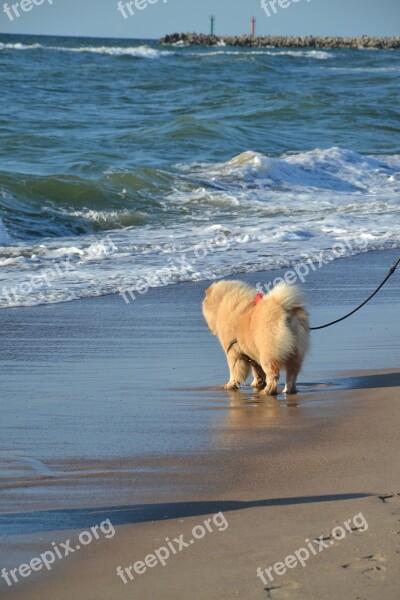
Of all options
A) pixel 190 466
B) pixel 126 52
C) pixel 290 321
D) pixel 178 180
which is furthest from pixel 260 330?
pixel 126 52

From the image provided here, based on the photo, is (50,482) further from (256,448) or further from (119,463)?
(256,448)

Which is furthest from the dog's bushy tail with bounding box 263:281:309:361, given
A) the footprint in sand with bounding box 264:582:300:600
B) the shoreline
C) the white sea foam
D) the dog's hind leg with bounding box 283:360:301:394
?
the shoreline

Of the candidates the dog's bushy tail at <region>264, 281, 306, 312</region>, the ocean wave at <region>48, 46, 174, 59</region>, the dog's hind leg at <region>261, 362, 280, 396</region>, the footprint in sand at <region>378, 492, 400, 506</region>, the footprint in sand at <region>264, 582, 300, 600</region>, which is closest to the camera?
the footprint in sand at <region>264, 582, 300, 600</region>

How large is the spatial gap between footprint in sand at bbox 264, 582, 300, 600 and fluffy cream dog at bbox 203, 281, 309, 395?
99.0 inches

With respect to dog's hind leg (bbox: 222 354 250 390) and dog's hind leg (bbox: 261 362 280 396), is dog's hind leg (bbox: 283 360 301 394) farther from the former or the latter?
dog's hind leg (bbox: 222 354 250 390)

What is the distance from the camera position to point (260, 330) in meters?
5.81

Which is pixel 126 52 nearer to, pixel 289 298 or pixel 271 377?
pixel 271 377

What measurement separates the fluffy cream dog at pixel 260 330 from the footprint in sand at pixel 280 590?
2.51 meters

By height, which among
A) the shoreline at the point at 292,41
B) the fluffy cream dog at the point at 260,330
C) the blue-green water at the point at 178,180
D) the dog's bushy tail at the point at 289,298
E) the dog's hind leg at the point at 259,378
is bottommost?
the shoreline at the point at 292,41

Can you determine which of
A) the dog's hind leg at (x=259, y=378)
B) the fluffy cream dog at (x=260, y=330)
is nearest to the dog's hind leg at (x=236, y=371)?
the fluffy cream dog at (x=260, y=330)

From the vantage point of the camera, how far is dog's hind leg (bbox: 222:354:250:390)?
20.0ft

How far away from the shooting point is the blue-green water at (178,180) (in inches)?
413

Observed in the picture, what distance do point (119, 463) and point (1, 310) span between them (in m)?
3.87

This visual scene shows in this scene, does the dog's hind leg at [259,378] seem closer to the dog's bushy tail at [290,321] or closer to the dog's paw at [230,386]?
the dog's paw at [230,386]
